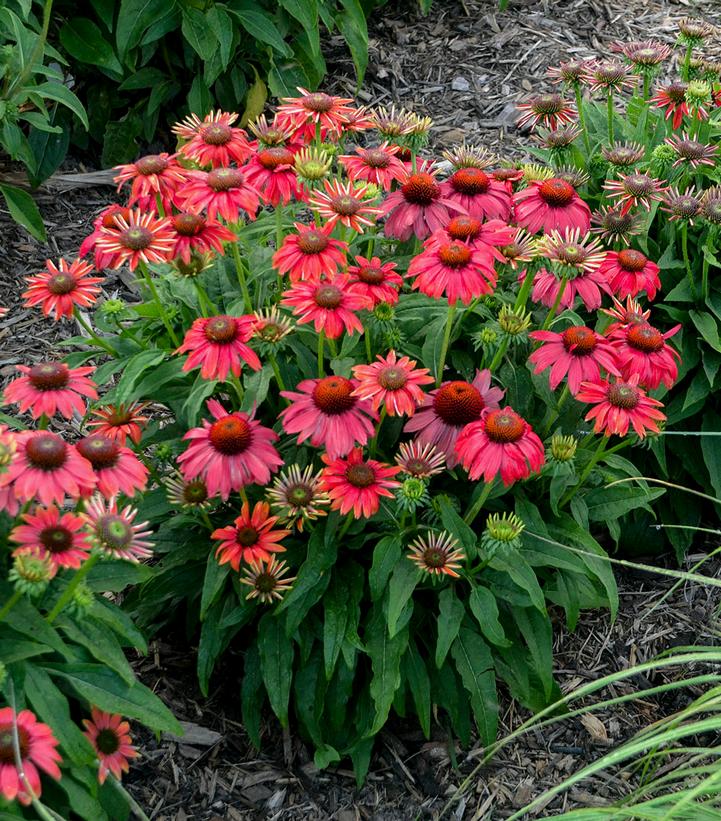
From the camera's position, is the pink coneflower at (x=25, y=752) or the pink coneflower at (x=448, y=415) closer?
the pink coneflower at (x=25, y=752)

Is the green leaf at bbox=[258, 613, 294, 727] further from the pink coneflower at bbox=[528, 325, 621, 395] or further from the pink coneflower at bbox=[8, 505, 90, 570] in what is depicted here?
the pink coneflower at bbox=[528, 325, 621, 395]

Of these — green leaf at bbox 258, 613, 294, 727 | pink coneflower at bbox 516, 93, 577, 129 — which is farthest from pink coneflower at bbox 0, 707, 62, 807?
pink coneflower at bbox 516, 93, 577, 129

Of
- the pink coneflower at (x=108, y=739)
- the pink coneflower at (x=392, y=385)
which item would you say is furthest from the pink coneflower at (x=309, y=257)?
the pink coneflower at (x=108, y=739)

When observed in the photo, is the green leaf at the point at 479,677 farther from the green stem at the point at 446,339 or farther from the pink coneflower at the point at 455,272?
the pink coneflower at the point at 455,272

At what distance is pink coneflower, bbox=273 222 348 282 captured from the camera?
2385 mm

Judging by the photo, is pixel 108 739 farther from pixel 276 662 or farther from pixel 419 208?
pixel 419 208

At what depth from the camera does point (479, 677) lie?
260 centimetres

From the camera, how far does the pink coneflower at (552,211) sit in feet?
8.89

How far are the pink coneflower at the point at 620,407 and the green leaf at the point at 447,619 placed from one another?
52 centimetres

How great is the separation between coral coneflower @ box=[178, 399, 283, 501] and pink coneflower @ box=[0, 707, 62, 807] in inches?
24.4

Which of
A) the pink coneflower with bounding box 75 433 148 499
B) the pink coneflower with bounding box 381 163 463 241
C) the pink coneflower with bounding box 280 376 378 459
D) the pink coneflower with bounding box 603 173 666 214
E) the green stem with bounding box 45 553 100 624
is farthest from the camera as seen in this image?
the pink coneflower with bounding box 603 173 666 214

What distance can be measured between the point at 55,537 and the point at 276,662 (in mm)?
821

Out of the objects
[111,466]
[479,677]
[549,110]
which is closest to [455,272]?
[111,466]

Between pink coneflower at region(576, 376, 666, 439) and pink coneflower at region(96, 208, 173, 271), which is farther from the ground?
pink coneflower at region(96, 208, 173, 271)
